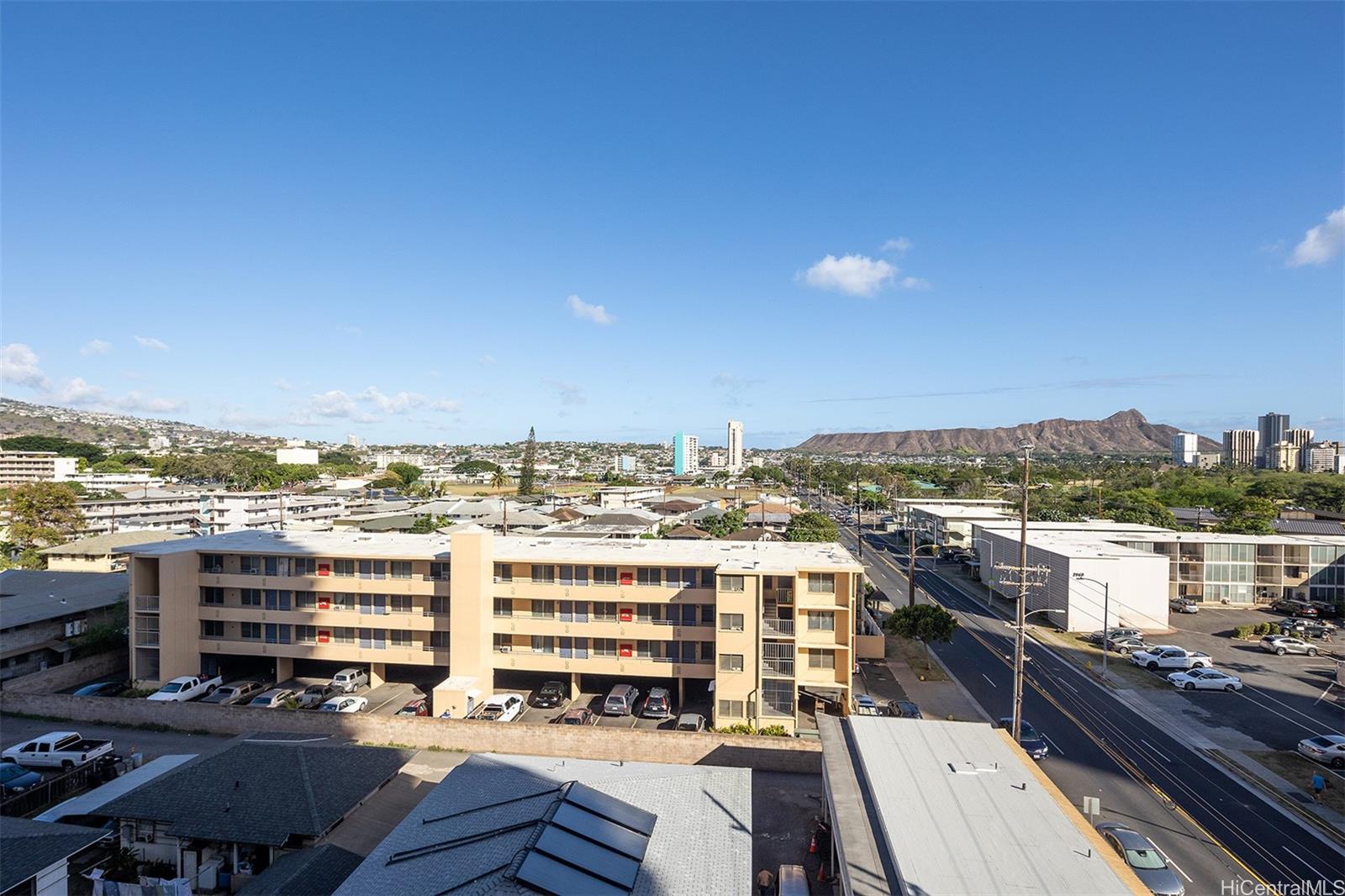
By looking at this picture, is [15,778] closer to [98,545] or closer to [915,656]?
[98,545]

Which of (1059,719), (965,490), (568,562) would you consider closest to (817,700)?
(1059,719)

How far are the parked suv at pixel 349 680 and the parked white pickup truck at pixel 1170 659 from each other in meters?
37.9

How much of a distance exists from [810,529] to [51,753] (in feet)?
163

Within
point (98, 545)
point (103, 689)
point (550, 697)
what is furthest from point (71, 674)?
point (550, 697)

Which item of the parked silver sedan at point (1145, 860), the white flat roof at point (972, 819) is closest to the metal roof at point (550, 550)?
the white flat roof at point (972, 819)

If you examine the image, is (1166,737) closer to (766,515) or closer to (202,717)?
(202,717)

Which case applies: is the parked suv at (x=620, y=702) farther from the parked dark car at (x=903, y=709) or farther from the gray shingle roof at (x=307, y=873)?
the gray shingle roof at (x=307, y=873)

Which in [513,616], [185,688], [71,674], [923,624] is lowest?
[71,674]

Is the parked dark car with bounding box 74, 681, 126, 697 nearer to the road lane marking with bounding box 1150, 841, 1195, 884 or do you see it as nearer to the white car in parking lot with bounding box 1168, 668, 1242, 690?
the road lane marking with bounding box 1150, 841, 1195, 884

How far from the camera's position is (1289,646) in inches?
1407

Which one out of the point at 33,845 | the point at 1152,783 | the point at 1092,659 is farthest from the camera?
the point at 1092,659

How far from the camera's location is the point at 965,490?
119 m

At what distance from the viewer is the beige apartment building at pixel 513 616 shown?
84.2 feet

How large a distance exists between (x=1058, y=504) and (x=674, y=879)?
88.9 meters
